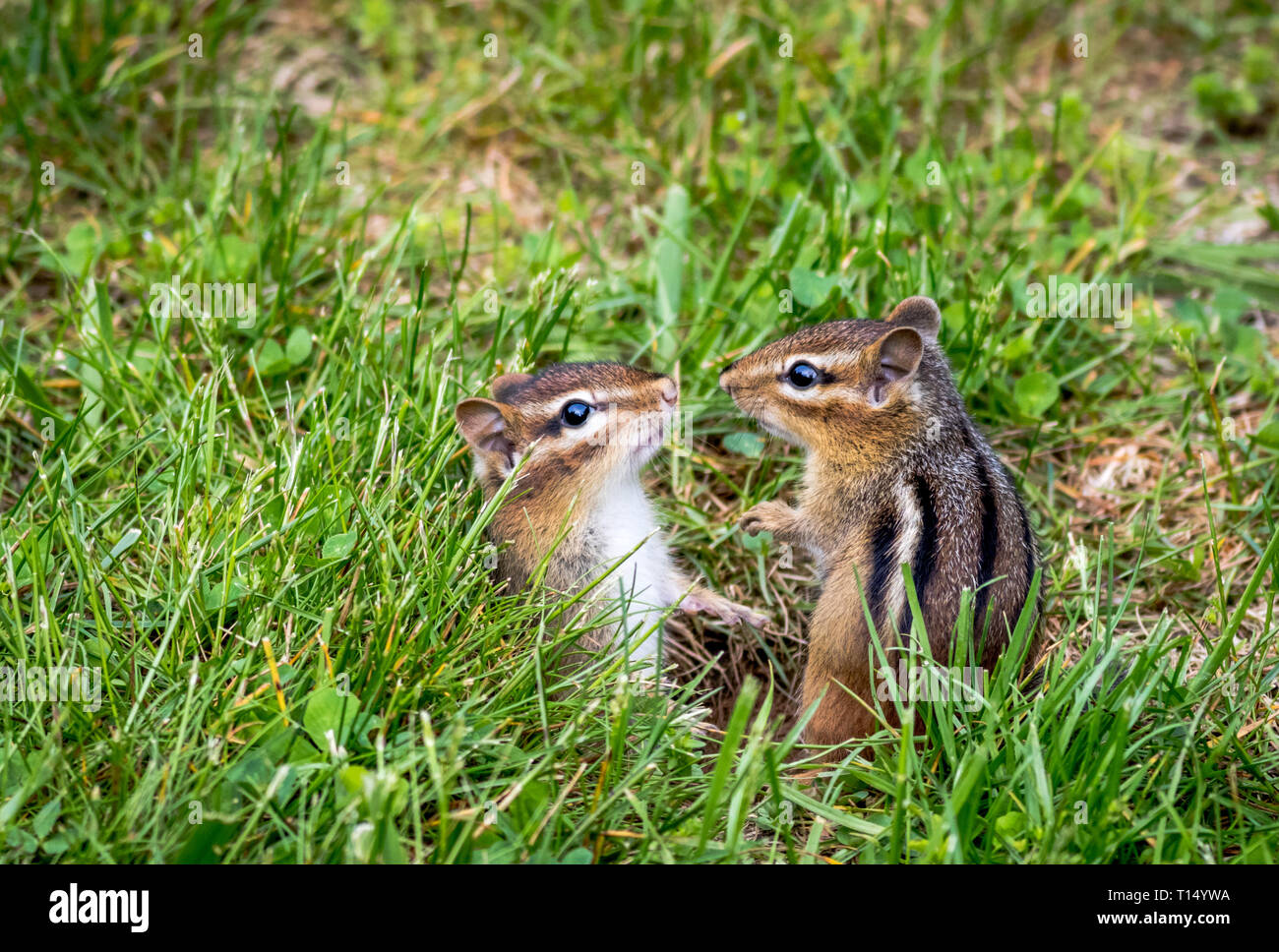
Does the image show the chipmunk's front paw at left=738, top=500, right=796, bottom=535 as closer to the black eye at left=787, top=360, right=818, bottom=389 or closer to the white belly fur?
the white belly fur

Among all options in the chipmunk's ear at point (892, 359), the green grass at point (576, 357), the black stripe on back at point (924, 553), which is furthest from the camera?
the chipmunk's ear at point (892, 359)

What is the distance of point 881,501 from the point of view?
4402 millimetres

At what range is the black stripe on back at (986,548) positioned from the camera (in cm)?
397

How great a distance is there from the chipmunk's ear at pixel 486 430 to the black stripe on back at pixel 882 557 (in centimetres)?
146

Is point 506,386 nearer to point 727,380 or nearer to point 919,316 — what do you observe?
point 727,380

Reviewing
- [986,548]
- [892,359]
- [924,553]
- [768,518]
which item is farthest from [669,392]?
[986,548]

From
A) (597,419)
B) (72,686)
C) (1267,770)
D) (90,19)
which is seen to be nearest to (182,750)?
(72,686)

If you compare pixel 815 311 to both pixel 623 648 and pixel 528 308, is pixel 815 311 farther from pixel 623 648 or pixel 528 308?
pixel 623 648

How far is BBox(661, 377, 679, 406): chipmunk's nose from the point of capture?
456 centimetres

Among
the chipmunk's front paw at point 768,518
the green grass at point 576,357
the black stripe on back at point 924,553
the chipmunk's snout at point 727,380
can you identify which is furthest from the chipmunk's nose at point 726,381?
the black stripe on back at point 924,553

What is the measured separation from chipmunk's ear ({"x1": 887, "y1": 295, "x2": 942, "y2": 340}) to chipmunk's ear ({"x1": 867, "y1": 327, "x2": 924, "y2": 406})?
0.29m

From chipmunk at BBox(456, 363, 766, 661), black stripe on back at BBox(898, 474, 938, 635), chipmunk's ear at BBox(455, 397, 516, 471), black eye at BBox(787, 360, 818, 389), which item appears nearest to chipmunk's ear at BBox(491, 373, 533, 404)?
chipmunk at BBox(456, 363, 766, 661)

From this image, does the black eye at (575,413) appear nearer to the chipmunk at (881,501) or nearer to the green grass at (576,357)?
the green grass at (576,357)

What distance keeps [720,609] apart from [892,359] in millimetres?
1226
